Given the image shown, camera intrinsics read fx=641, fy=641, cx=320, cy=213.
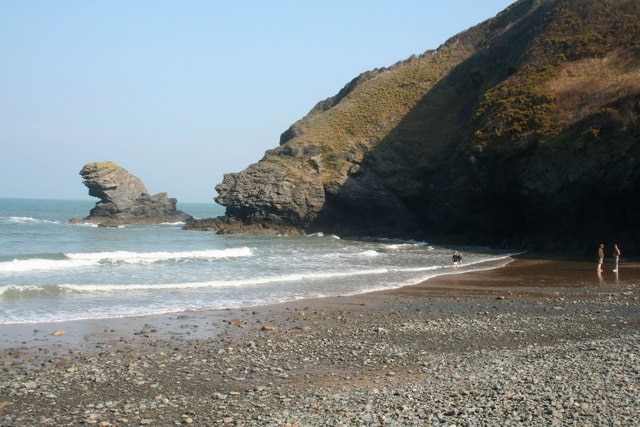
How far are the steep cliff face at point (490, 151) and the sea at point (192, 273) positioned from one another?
4.82 m

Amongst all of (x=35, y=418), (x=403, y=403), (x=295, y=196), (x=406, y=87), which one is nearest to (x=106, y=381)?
(x=35, y=418)

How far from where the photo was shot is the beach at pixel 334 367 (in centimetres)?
866

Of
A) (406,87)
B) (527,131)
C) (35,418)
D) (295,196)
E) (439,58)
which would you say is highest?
(439,58)

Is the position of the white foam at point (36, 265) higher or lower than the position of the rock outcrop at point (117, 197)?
lower

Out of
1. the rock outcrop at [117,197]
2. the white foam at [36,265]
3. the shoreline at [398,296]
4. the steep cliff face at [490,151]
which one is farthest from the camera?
the rock outcrop at [117,197]

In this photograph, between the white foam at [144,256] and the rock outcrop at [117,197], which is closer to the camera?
the white foam at [144,256]

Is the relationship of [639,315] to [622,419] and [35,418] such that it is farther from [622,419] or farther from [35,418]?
[35,418]

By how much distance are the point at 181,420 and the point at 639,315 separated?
42.6 ft

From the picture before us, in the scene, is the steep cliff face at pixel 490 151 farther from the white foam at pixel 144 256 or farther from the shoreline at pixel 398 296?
the white foam at pixel 144 256

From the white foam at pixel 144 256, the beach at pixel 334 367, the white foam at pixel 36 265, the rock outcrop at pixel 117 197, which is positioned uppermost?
the rock outcrop at pixel 117 197

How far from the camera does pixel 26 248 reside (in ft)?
135

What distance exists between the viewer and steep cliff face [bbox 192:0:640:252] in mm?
40344

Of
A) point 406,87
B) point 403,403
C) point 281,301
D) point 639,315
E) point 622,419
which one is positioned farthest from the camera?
point 406,87

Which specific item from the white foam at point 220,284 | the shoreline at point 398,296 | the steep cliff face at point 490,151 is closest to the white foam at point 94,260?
the white foam at point 220,284
